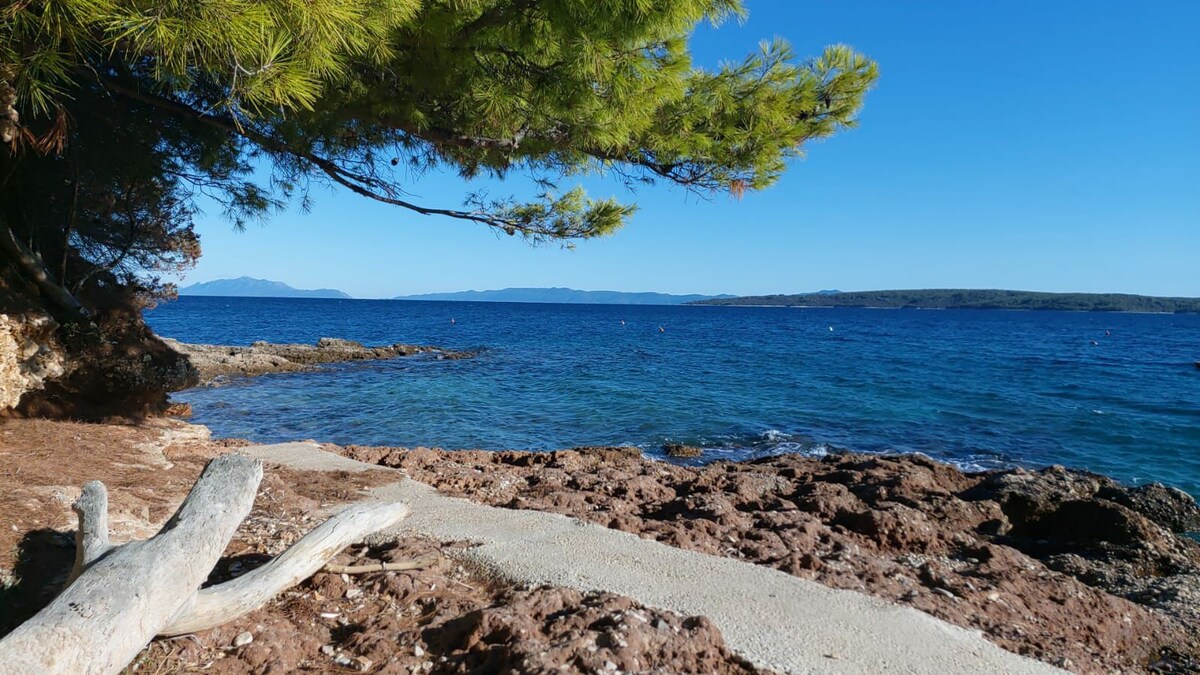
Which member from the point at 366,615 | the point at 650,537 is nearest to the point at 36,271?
the point at 366,615

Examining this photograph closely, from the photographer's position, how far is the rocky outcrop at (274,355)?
23.2 metres

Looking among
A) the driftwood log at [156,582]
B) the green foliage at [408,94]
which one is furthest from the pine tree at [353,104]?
the driftwood log at [156,582]

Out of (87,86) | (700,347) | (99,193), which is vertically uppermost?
(87,86)

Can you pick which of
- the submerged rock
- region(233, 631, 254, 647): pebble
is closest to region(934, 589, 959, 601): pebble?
region(233, 631, 254, 647): pebble

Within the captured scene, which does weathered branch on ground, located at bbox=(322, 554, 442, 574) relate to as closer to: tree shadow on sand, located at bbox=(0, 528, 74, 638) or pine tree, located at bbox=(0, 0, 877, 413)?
tree shadow on sand, located at bbox=(0, 528, 74, 638)

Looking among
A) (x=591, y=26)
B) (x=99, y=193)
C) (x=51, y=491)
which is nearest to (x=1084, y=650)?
(x=591, y=26)

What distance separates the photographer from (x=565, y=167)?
23.4 ft

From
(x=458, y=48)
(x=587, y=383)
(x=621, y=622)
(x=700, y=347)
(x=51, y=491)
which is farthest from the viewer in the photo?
(x=700, y=347)

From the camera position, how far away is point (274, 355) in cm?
2700

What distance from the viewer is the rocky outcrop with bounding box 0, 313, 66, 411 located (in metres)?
6.29

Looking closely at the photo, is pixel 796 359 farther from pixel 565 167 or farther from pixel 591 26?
pixel 591 26

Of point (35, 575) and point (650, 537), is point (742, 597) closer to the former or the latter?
point (650, 537)

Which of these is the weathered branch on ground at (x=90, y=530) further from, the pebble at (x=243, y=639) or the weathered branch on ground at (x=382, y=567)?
the weathered branch on ground at (x=382, y=567)

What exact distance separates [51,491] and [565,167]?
5130mm
